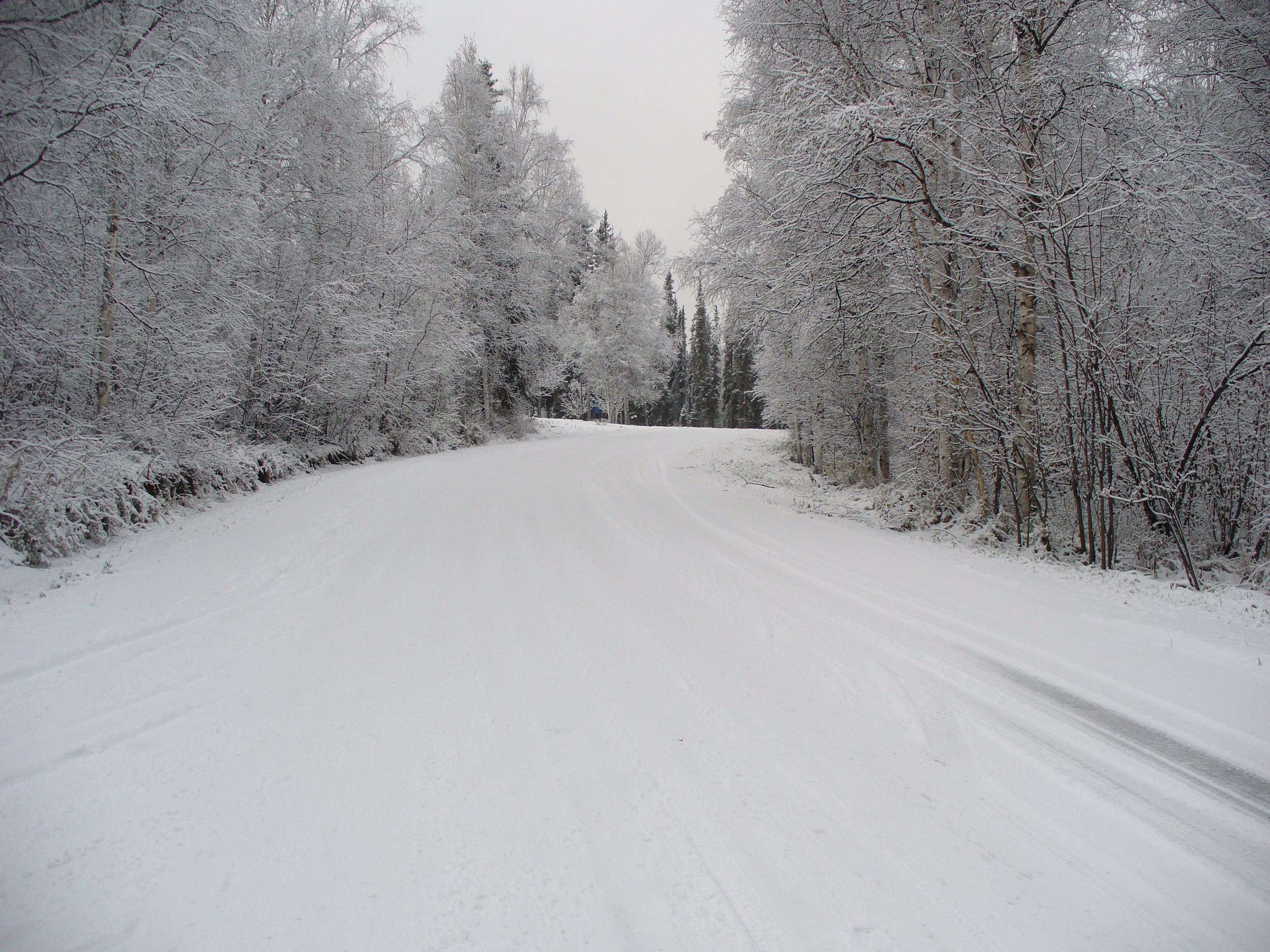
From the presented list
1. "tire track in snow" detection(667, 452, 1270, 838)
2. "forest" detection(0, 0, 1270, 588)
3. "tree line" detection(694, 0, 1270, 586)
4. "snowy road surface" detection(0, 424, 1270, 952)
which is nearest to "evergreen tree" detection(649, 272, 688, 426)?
"forest" detection(0, 0, 1270, 588)

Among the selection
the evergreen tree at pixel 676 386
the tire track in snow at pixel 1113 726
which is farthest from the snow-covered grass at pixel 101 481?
the evergreen tree at pixel 676 386

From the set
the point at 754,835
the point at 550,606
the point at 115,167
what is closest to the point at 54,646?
the point at 550,606

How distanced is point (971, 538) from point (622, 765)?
640cm

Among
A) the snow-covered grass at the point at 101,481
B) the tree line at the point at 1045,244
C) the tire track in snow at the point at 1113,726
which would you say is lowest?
the tire track in snow at the point at 1113,726

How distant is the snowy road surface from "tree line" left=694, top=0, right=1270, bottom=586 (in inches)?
94.0

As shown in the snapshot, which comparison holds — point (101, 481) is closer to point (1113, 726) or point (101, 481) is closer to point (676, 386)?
point (1113, 726)

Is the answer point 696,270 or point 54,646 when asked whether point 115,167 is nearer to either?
point 54,646

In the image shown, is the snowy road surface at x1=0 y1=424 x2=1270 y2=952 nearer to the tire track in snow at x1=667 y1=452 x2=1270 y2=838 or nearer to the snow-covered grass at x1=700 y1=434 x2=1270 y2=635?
the tire track in snow at x1=667 y1=452 x2=1270 y2=838

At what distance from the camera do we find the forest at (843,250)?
210 inches

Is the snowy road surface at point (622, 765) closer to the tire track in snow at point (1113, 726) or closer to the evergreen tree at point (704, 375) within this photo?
the tire track in snow at point (1113, 726)

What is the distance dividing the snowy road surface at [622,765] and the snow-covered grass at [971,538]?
37 centimetres

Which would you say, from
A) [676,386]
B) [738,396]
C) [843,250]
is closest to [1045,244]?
[843,250]

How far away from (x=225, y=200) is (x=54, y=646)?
6.54m

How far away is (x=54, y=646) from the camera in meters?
3.49
